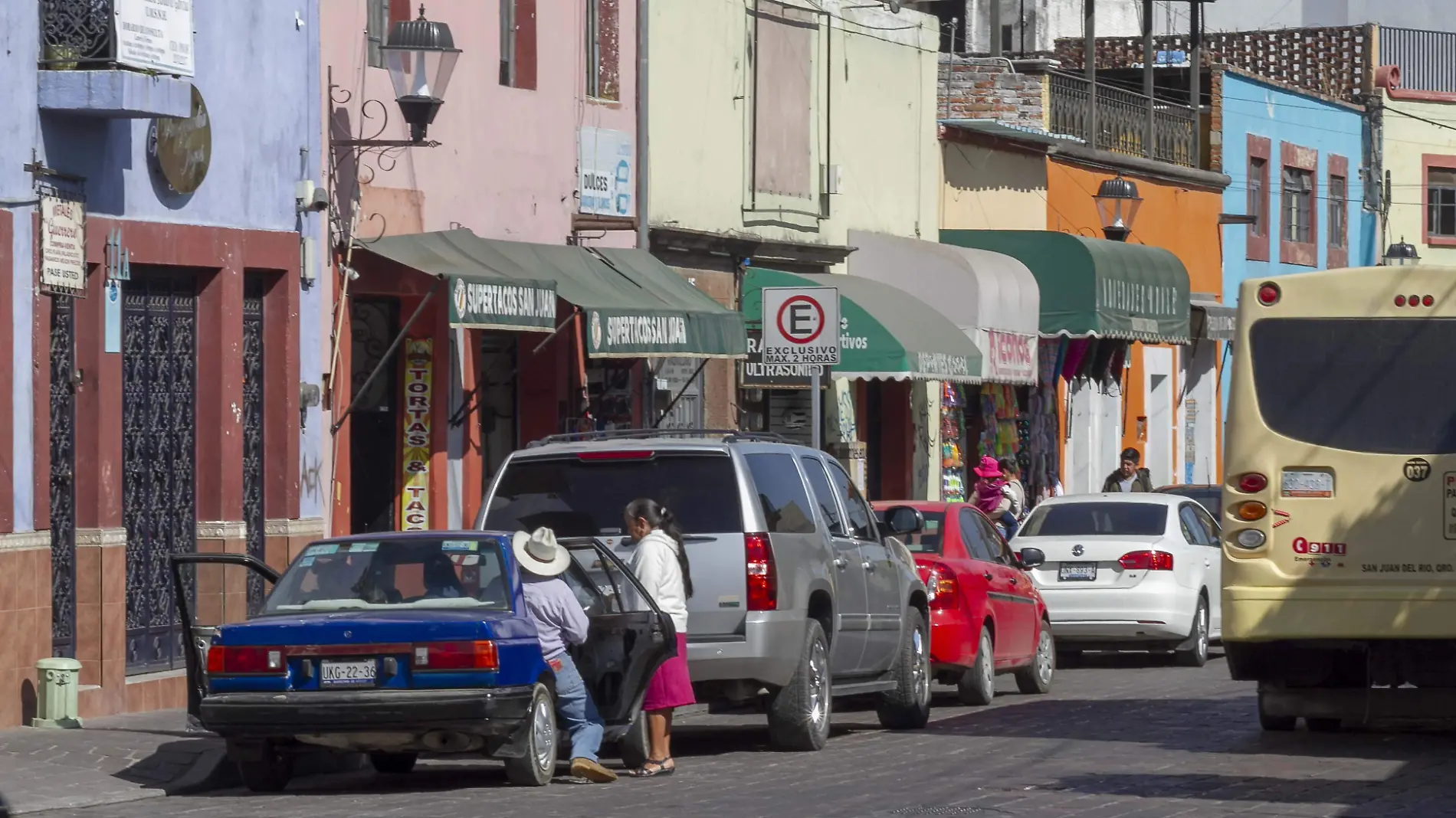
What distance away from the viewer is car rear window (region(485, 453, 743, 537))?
14.7m

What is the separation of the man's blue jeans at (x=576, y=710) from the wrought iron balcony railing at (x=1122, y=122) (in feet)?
75.3

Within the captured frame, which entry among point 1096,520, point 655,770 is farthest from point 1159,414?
point 655,770

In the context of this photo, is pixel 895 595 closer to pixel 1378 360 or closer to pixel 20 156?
pixel 1378 360

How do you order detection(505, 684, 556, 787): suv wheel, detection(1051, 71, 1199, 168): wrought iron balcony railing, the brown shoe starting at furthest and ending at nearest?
detection(1051, 71, 1199, 168): wrought iron balcony railing < the brown shoe < detection(505, 684, 556, 787): suv wheel

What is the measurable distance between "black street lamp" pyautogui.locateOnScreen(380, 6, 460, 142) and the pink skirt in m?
7.38

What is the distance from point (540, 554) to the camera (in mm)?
13414

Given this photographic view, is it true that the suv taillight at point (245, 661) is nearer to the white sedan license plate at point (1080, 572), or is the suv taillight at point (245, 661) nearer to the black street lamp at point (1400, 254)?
the white sedan license plate at point (1080, 572)

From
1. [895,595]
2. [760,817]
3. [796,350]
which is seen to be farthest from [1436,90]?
[760,817]

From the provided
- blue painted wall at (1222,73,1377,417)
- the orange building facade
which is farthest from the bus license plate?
blue painted wall at (1222,73,1377,417)

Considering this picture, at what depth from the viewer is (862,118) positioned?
3012 cm

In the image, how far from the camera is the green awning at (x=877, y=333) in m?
27.2

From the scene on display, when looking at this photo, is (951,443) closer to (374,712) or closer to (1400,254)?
(1400,254)

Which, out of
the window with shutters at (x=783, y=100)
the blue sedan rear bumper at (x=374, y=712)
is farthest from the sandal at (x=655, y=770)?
the window with shutters at (x=783, y=100)

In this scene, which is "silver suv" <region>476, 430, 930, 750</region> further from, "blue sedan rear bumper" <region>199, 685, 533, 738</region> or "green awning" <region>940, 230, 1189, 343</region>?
"green awning" <region>940, 230, 1189, 343</region>
